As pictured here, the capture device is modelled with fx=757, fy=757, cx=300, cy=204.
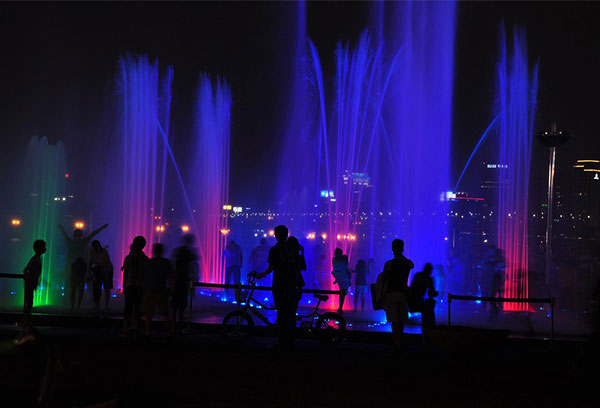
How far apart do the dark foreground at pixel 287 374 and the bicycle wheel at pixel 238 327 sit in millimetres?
184

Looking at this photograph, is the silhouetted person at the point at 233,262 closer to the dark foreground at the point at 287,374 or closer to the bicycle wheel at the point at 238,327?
the bicycle wheel at the point at 238,327

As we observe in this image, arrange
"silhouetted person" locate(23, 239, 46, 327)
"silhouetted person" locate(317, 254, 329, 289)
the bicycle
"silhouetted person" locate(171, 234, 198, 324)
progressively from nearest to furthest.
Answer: the bicycle
"silhouetted person" locate(171, 234, 198, 324)
"silhouetted person" locate(23, 239, 46, 327)
"silhouetted person" locate(317, 254, 329, 289)

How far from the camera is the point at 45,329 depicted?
13469 millimetres

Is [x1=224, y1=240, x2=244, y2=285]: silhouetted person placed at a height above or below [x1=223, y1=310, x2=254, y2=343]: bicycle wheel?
above

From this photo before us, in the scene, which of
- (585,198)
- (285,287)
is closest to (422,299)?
(285,287)

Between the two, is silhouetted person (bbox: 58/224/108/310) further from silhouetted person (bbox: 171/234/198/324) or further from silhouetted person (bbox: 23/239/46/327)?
silhouetted person (bbox: 171/234/198/324)

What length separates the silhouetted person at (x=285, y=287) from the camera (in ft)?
37.1

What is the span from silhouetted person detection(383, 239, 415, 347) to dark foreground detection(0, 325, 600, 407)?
1.57ft

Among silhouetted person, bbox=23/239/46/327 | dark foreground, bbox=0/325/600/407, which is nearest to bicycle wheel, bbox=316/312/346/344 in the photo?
dark foreground, bbox=0/325/600/407

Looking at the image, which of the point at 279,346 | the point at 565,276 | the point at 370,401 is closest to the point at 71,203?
the point at 565,276

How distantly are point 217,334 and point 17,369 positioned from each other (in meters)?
5.28

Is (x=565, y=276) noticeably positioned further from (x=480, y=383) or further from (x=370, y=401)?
(x=370, y=401)

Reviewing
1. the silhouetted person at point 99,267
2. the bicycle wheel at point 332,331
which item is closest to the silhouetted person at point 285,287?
the bicycle wheel at point 332,331

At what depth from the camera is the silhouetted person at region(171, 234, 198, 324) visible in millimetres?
12820
